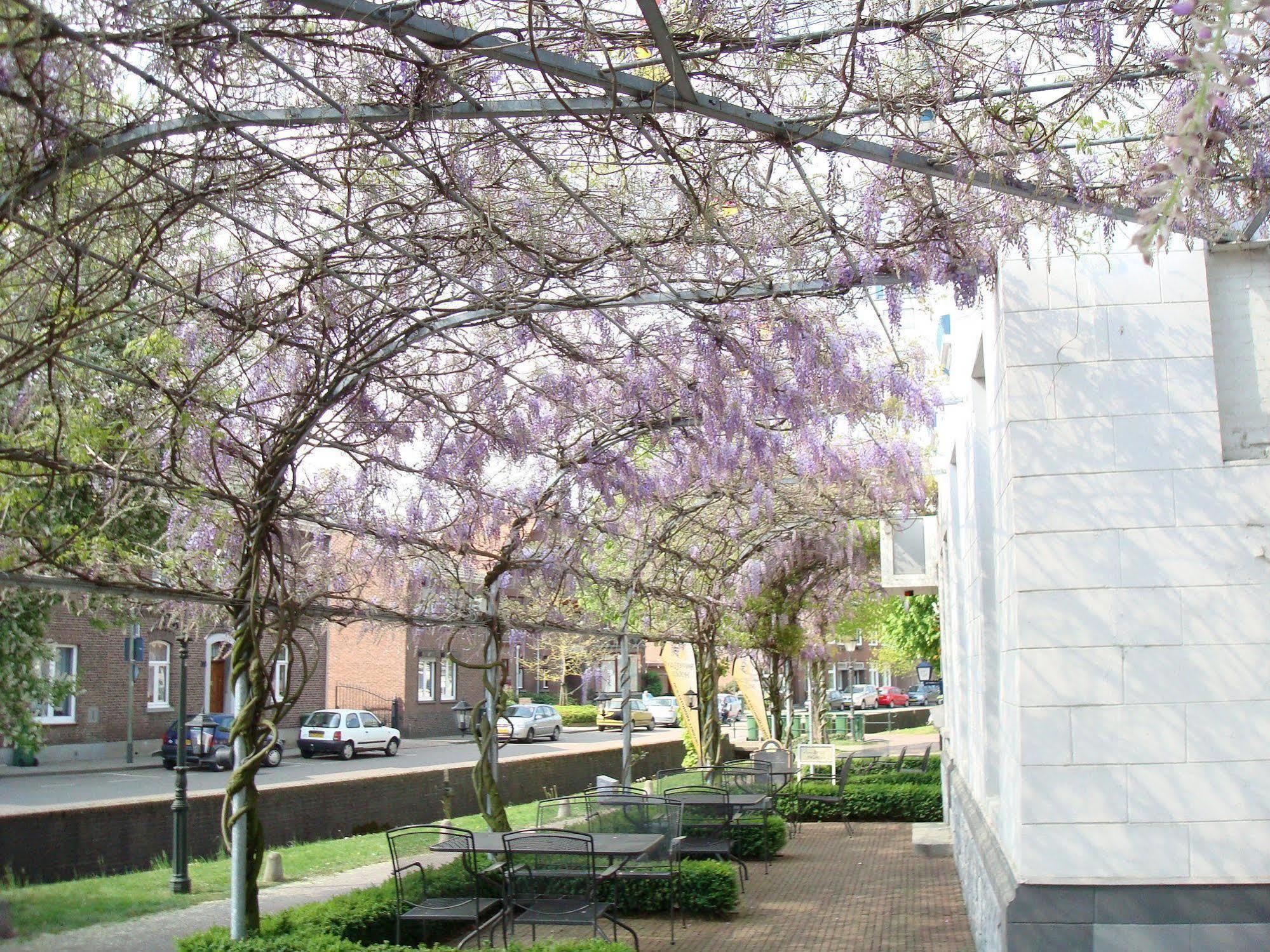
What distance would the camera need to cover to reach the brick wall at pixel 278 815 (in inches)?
452

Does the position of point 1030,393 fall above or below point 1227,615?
above

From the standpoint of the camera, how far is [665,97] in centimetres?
442

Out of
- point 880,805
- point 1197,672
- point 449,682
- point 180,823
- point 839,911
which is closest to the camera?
point 1197,672

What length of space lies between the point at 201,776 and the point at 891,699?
144 ft

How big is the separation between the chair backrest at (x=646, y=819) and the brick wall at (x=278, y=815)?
5.47 metres

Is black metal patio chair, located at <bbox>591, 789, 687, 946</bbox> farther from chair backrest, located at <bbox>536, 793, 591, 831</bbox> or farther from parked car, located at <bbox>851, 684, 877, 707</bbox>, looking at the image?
parked car, located at <bbox>851, 684, 877, 707</bbox>

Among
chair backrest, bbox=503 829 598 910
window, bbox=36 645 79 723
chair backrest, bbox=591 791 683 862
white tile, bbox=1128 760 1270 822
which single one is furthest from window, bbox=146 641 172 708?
white tile, bbox=1128 760 1270 822

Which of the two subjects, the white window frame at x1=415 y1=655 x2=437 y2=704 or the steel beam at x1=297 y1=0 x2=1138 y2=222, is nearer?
the steel beam at x1=297 y1=0 x2=1138 y2=222

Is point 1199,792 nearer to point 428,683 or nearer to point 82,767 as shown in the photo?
point 82,767

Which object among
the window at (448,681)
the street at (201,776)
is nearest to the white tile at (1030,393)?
the street at (201,776)

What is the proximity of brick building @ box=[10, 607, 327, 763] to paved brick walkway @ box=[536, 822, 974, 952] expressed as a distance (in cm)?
1690

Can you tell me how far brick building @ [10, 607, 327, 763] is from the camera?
2786 cm

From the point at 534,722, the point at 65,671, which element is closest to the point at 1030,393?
the point at 65,671

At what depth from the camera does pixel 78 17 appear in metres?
4.27
